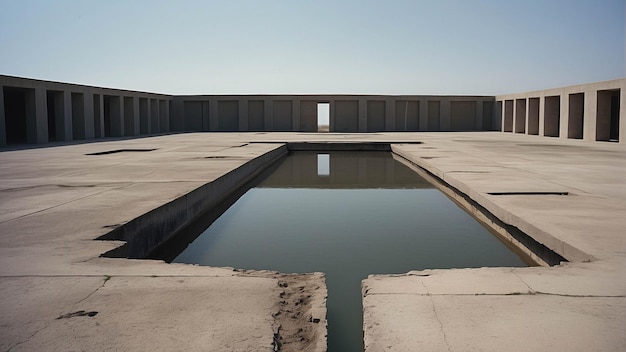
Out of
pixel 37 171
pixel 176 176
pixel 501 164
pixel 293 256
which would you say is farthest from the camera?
pixel 501 164

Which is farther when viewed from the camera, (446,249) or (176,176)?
(176,176)

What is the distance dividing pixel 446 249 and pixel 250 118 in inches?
1246

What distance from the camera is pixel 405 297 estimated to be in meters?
3.48

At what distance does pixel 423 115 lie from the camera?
36750 millimetres

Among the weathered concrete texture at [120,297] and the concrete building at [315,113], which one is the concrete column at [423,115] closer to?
the concrete building at [315,113]

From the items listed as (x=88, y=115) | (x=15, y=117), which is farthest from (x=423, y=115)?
(x=15, y=117)

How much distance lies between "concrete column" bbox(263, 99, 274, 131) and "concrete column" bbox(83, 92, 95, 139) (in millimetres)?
13698

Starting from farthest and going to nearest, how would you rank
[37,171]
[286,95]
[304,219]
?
[286,95] < [37,171] < [304,219]

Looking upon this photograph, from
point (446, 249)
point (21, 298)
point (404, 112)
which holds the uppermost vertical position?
point (404, 112)

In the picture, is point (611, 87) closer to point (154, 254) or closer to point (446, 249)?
point (446, 249)

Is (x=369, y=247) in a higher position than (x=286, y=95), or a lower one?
lower

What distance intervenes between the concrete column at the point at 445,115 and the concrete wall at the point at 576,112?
462 centimetres

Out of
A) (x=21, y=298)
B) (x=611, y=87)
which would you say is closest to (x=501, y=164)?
(x=21, y=298)

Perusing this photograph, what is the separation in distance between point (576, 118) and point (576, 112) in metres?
0.30
